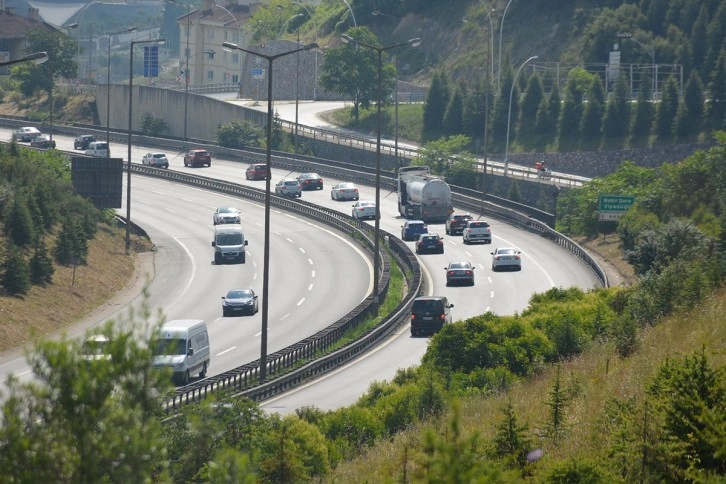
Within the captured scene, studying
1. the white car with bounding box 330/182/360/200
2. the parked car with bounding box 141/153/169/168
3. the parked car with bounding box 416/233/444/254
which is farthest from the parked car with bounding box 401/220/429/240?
the parked car with bounding box 141/153/169/168

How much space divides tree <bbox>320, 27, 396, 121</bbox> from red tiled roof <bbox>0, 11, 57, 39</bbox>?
37.2 meters

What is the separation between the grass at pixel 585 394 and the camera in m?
21.2

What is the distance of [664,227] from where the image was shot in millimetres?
55281

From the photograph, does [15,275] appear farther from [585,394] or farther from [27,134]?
[27,134]

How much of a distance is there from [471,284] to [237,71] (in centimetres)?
10853

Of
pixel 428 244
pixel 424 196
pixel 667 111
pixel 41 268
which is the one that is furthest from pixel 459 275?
pixel 667 111

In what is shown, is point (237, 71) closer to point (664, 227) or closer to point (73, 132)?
point (73, 132)

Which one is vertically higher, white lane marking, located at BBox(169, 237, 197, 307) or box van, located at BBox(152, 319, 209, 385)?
box van, located at BBox(152, 319, 209, 385)

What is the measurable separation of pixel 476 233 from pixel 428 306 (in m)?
25.4

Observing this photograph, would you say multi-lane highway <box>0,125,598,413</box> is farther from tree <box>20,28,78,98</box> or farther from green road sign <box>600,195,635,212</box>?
tree <box>20,28,78,98</box>

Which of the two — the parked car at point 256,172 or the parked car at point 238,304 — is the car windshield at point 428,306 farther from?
the parked car at point 256,172

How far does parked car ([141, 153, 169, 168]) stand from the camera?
103 meters

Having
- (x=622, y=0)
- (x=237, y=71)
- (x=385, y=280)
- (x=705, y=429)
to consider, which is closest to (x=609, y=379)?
(x=705, y=429)

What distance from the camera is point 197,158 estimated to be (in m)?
105
